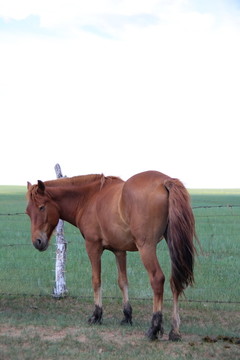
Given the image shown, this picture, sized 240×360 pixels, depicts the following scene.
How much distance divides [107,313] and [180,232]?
9.22 feet

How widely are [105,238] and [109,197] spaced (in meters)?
0.56

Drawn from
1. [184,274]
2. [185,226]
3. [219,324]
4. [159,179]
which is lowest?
[219,324]

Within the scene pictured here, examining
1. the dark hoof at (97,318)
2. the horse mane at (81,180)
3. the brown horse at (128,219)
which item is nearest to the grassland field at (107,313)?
the dark hoof at (97,318)

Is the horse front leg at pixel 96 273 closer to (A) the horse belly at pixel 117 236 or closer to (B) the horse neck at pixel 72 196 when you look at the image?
(A) the horse belly at pixel 117 236

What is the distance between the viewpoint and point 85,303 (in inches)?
379

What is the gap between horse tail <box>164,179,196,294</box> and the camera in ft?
22.2

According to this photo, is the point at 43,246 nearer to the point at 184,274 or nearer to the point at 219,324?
the point at 184,274

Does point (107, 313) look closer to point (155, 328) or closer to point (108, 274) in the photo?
point (155, 328)

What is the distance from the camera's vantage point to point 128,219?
7.27 m

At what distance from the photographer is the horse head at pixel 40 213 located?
8.07 metres

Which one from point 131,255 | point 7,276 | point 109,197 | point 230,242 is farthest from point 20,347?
point 230,242

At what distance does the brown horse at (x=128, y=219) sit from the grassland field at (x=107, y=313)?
455 millimetres

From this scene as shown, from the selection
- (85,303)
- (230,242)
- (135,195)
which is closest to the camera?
(135,195)

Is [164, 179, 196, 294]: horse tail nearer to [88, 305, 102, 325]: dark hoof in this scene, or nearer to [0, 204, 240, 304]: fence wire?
[0, 204, 240, 304]: fence wire
